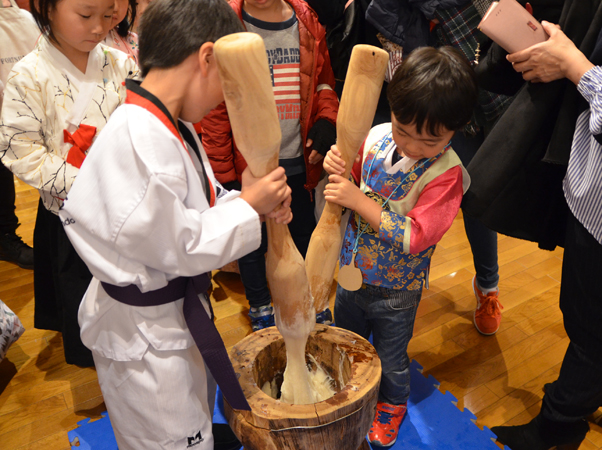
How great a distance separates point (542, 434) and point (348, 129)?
119 cm

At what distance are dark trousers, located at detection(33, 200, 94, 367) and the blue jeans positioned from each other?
92cm

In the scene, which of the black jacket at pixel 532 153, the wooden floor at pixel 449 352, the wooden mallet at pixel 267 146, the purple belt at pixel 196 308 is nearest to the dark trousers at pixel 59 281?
the wooden floor at pixel 449 352

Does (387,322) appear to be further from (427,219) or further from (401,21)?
(401,21)

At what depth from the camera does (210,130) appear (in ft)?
5.93

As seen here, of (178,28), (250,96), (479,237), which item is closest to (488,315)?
(479,237)

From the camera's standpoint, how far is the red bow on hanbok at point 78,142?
4.88 ft

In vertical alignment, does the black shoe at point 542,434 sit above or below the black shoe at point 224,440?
above

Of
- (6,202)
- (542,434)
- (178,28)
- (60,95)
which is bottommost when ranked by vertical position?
(6,202)

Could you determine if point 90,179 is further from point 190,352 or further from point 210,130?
point 210,130

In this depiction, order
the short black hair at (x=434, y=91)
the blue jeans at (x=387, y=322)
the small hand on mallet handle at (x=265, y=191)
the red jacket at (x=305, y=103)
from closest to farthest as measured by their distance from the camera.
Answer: the small hand on mallet handle at (x=265, y=191) → the short black hair at (x=434, y=91) → the blue jeans at (x=387, y=322) → the red jacket at (x=305, y=103)

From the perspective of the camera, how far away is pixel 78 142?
1.49 m

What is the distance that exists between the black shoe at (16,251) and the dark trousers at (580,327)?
2.61 metres

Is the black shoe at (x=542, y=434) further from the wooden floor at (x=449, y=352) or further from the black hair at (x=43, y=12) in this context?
the black hair at (x=43, y=12)

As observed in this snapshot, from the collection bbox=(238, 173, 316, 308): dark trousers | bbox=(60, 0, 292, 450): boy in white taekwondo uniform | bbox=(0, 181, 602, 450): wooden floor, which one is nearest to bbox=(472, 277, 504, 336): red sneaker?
bbox=(0, 181, 602, 450): wooden floor
